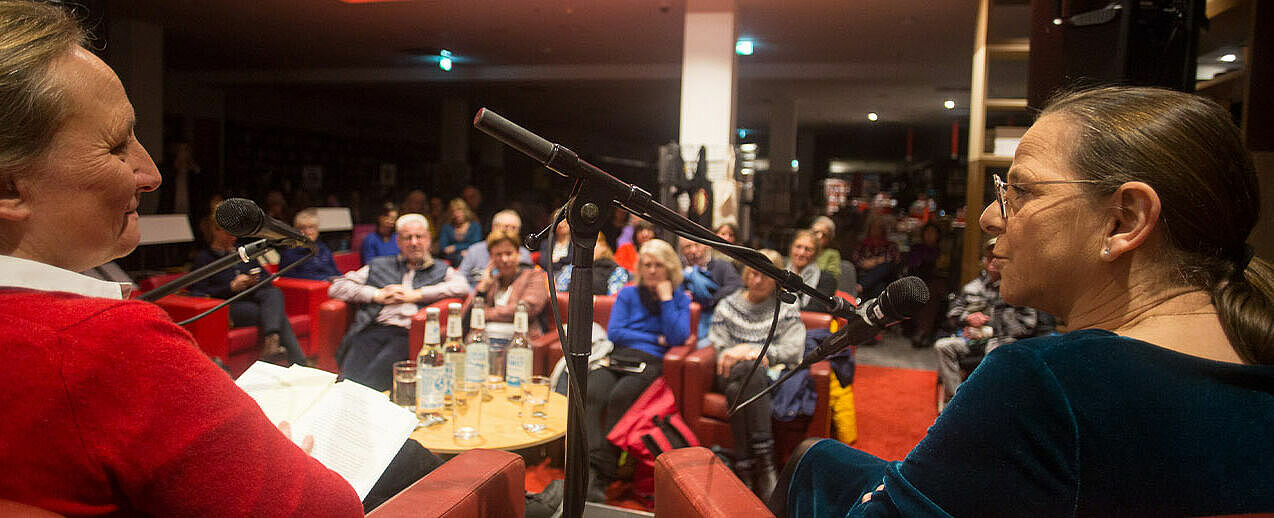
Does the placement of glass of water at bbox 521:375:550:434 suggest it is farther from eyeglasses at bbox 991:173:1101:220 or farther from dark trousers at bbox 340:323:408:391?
eyeglasses at bbox 991:173:1101:220

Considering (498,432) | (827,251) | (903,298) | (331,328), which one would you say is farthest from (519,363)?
(827,251)

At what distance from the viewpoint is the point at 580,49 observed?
852 centimetres

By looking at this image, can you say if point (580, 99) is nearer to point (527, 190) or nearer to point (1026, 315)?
point (527, 190)

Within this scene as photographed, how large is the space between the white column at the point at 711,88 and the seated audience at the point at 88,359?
5077 millimetres

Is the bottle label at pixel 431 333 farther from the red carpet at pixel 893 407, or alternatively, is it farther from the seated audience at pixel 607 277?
the red carpet at pixel 893 407

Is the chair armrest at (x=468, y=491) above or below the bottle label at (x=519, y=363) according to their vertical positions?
above

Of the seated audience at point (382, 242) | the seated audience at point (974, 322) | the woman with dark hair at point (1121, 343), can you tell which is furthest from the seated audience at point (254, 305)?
the woman with dark hair at point (1121, 343)

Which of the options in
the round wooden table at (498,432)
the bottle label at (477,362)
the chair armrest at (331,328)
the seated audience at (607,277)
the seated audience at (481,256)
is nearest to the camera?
the round wooden table at (498,432)

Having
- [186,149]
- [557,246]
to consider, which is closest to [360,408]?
[557,246]

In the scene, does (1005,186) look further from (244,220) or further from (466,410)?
(466,410)

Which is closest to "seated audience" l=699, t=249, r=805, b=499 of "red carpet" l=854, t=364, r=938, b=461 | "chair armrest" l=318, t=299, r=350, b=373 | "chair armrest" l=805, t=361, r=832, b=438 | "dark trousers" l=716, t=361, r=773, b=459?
"dark trousers" l=716, t=361, r=773, b=459

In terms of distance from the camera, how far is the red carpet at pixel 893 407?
12.8 ft

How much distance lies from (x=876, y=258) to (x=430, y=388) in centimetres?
520

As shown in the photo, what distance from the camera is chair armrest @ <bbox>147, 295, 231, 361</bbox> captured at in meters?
3.90
